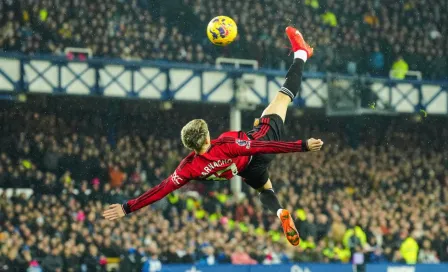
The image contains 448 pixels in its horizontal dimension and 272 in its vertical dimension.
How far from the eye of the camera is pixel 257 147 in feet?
35.4

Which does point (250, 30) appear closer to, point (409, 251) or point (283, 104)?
point (409, 251)

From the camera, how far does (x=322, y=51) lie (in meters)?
27.6

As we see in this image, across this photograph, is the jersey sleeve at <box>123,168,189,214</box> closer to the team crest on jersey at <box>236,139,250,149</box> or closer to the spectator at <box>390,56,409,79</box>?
the team crest on jersey at <box>236,139,250,149</box>

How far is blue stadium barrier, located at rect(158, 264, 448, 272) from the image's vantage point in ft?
56.7

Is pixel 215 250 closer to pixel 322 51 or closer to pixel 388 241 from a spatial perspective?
pixel 388 241

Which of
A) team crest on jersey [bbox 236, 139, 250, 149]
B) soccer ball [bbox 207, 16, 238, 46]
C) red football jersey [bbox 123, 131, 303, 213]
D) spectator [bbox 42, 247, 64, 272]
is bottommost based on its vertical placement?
spectator [bbox 42, 247, 64, 272]

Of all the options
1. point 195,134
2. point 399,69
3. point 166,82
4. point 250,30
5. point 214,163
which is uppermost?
point 250,30

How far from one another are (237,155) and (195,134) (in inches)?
24.2

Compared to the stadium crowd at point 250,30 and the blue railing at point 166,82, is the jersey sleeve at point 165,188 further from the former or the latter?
the blue railing at point 166,82

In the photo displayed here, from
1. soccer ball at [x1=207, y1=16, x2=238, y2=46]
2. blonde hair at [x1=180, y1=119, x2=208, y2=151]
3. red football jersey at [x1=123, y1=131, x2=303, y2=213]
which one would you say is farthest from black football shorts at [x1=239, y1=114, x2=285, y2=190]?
soccer ball at [x1=207, y1=16, x2=238, y2=46]

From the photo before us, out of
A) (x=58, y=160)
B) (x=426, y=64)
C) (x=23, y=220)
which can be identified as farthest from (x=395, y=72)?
(x=23, y=220)

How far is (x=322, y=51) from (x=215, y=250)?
386 inches

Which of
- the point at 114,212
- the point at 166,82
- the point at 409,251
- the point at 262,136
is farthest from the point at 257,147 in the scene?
the point at 166,82

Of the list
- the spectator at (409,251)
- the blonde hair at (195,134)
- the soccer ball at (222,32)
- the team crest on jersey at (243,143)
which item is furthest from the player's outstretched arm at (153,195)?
the spectator at (409,251)
